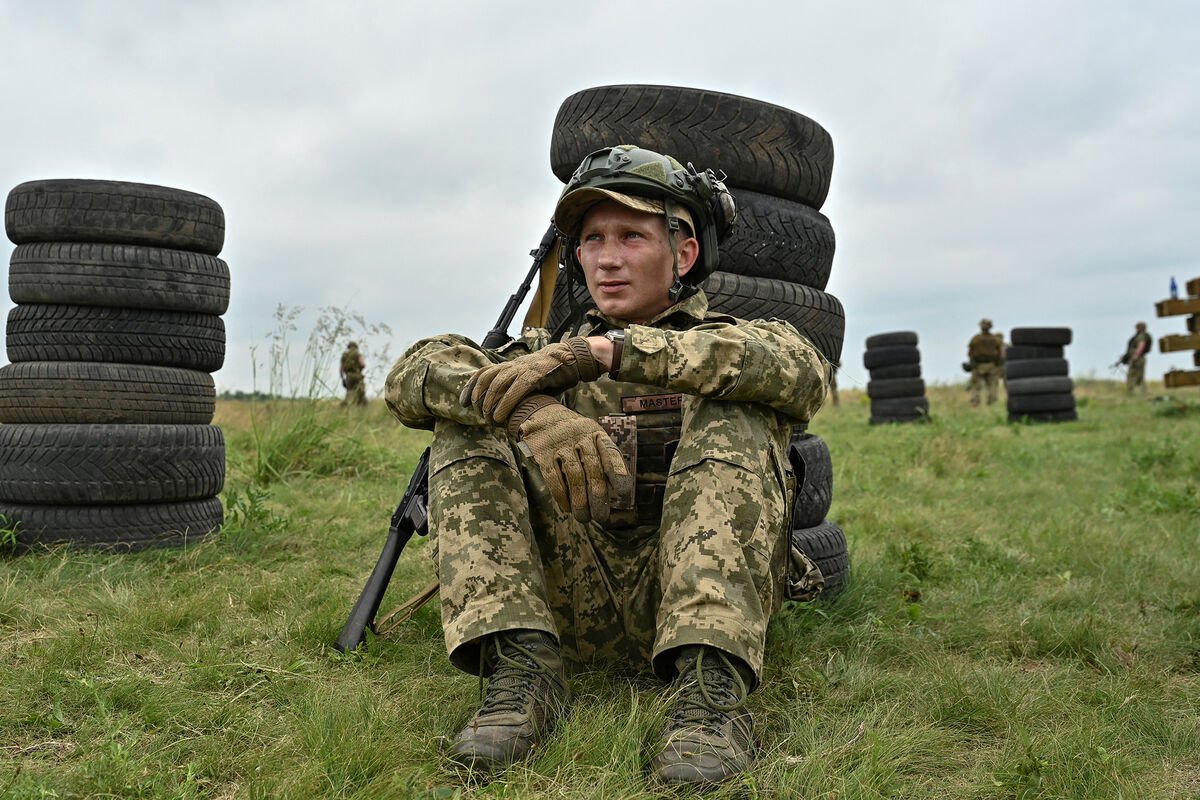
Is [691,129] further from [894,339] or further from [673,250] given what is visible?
[894,339]

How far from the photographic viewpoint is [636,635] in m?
3.04

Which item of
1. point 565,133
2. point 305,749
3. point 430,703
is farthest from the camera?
point 565,133

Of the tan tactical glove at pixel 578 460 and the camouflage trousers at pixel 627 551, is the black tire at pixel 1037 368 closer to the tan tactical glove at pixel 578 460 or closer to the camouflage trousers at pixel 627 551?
the camouflage trousers at pixel 627 551

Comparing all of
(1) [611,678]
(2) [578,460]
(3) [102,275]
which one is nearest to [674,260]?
(2) [578,460]

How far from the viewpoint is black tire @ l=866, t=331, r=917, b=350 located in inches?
660

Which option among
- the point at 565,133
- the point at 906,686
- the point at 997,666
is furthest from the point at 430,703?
the point at 565,133

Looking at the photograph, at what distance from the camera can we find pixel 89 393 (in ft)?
16.6

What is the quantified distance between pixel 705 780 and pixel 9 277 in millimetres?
4494

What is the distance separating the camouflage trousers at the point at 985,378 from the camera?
22.6 metres

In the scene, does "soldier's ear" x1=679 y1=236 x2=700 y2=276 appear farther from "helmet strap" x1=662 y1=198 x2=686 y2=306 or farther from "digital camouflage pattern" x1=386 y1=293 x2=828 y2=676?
"digital camouflage pattern" x1=386 y1=293 x2=828 y2=676

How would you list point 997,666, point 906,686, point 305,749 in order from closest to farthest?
point 305,749
point 906,686
point 997,666

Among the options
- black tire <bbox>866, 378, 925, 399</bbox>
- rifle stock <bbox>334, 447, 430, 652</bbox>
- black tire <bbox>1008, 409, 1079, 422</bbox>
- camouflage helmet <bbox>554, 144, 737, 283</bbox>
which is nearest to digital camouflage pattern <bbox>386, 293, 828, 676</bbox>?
camouflage helmet <bbox>554, 144, 737, 283</bbox>

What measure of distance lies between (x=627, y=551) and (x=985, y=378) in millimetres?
21592

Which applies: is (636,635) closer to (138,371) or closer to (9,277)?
(138,371)
